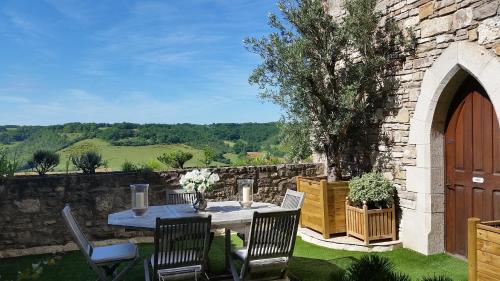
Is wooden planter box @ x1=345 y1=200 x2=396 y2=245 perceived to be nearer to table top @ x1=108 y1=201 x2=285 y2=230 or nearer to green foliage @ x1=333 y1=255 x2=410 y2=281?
table top @ x1=108 y1=201 x2=285 y2=230

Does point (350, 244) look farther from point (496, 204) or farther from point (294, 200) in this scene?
point (496, 204)

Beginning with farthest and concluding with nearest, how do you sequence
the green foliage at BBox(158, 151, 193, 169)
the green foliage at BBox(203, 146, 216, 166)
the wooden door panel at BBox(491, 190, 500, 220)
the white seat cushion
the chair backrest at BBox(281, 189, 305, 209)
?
the green foliage at BBox(203, 146, 216, 166) → the green foliage at BBox(158, 151, 193, 169) → the chair backrest at BBox(281, 189, 305, 209) → the wooden door panel at BBox(491, 190, 500, 220) → the white seat cushion

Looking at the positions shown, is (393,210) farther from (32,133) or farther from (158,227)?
(32,133)

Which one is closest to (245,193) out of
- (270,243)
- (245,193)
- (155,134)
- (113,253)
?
(245,193)

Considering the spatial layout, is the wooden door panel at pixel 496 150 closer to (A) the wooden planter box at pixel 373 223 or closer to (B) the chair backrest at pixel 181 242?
(A) the wooden planter box at pixel 373 223

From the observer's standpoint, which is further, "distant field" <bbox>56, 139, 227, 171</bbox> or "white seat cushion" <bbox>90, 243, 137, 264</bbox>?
"distant field" <bbox>56, 139, 227, 171</bbox>

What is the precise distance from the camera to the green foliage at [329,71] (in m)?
6.00

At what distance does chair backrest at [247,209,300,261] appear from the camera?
12.2 ft

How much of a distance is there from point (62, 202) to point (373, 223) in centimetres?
434

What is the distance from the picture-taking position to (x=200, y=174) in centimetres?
449

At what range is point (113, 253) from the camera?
4160 mm

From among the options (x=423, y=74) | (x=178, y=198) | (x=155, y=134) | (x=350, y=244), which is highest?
(x=423, y=74)

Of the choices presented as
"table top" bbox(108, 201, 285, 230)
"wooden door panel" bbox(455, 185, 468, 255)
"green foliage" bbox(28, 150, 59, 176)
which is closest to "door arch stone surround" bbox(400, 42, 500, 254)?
"wooden door panel" bbox(455, 185, 468, 255)

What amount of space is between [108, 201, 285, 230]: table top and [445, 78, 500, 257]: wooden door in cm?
230
